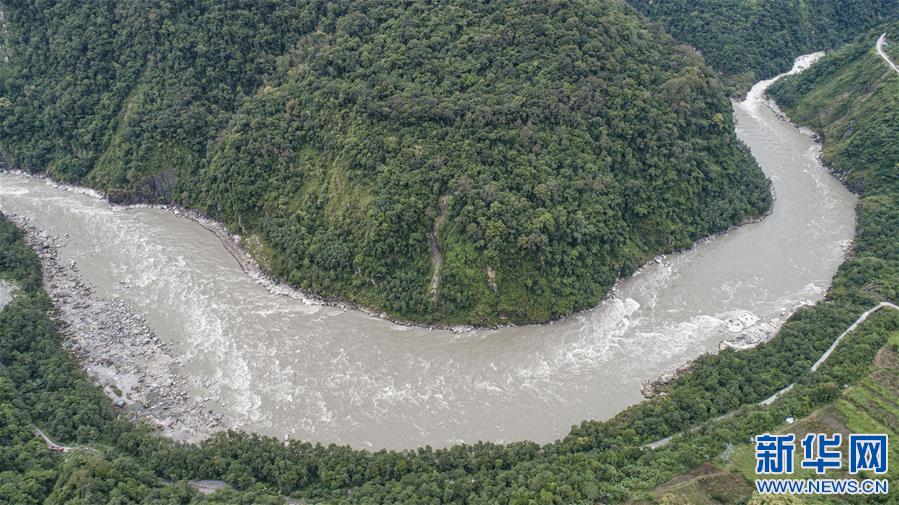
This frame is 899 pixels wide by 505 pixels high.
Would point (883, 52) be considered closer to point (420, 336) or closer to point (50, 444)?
point (420, 336)

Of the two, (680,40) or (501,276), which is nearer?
(501,276)

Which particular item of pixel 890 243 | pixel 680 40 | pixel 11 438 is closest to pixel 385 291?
pixel 11 438

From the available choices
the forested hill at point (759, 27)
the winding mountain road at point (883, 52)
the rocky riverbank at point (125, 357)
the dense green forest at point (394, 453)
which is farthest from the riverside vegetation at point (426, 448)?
the forested hill at point (759, 27)

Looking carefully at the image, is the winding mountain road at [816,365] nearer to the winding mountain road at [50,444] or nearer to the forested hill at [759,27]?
Answer: the winding mountain road at [50,444]

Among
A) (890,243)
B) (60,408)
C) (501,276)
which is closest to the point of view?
(60,408)

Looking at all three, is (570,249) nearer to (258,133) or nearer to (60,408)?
(258,133)

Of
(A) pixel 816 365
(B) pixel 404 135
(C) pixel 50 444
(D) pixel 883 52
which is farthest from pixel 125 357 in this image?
(D) pixel 883 52
